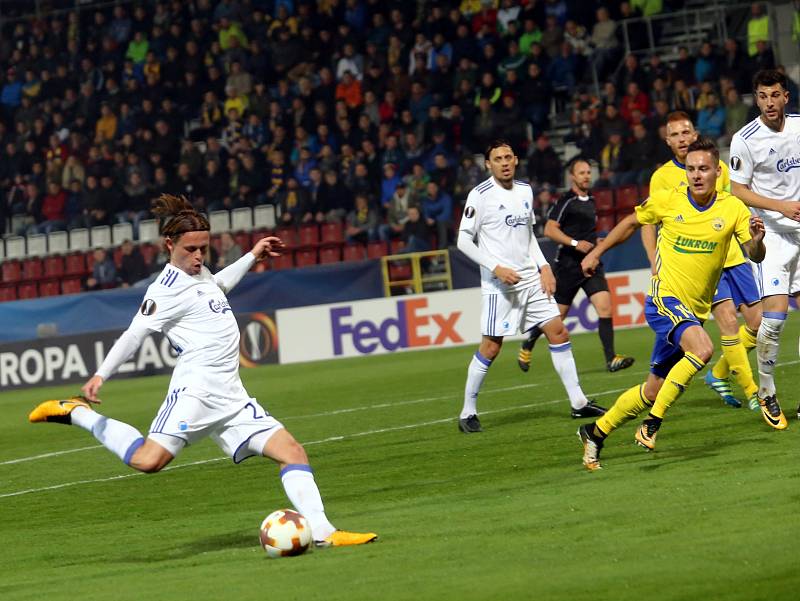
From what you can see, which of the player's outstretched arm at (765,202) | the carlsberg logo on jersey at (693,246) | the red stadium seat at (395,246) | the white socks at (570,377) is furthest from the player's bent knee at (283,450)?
the red stadium seat at (395,246)

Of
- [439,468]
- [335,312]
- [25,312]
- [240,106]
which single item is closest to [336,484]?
[439,468]

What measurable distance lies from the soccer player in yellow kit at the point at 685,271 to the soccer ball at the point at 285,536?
2440 millimetres

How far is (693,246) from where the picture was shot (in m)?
9.09

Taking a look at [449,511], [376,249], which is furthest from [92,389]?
[376,249]

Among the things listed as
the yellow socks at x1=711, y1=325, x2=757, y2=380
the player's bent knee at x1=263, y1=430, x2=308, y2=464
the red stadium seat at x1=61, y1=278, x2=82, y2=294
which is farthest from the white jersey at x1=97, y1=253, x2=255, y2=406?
the red stadium seat at x1=61, y1=278, x2=82, y2=294

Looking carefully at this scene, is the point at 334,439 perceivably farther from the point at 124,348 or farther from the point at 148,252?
the point at 148,252

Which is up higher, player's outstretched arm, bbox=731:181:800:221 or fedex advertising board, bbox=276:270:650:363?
player's outstretched arm, bbox=731:181:800:221

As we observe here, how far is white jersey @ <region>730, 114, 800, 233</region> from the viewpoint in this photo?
33.2ft

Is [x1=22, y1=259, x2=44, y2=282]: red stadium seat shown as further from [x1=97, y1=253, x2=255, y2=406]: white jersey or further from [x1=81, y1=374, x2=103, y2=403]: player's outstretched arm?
[x1=81, y1=374, x2=103, y2=403]: player's outstretched arm

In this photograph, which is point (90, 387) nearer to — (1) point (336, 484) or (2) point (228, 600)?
(2) point (228, 600)

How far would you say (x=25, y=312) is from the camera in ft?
82.0

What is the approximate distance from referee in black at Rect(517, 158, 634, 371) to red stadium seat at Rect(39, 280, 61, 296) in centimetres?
1606

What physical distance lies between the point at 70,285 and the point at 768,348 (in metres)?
21.4

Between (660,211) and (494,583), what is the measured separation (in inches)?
154
